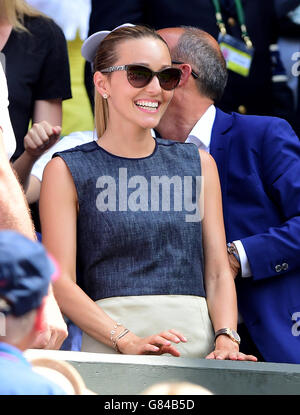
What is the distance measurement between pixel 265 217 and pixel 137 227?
0.59 meters

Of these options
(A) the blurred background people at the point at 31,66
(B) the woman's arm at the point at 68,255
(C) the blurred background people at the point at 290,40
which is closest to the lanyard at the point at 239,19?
(C) the blurred background people at the point at 290,40

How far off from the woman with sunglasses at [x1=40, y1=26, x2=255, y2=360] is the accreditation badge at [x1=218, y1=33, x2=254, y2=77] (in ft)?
4.12

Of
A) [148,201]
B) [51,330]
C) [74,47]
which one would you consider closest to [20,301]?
[51,330]

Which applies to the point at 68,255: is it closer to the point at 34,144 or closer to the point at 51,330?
the point at 34,144

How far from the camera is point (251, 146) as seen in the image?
10.8 feet

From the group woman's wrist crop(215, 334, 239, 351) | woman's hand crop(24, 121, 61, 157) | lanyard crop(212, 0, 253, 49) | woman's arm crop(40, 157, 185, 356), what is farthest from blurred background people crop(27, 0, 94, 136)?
woman's wrist crop(215, 334, 239, 351)

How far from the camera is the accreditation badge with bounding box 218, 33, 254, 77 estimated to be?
4.33 metres

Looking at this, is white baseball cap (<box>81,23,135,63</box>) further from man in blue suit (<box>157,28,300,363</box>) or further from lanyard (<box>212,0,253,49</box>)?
lanyard (<box>212,0,253,49</box>)

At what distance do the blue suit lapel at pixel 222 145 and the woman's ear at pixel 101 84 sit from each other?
47 cm

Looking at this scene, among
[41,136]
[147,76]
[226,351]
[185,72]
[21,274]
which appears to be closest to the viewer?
[21,274]

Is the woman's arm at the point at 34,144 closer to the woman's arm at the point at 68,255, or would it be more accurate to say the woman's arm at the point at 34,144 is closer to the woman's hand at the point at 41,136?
the woman's hand at the point at 41,136

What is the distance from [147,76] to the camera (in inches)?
119

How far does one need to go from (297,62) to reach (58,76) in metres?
1.43

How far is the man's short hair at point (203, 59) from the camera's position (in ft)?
11.8
